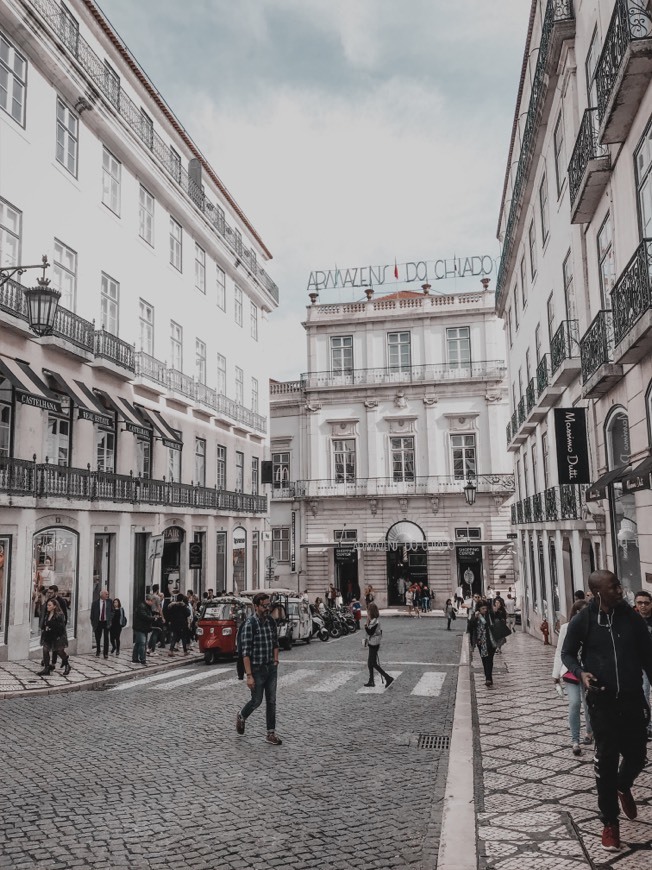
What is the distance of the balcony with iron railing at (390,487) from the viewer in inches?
1591

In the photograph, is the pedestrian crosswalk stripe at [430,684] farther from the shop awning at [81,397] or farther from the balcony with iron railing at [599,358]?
the shop awning at [81,397]

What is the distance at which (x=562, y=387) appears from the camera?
18.1 metres

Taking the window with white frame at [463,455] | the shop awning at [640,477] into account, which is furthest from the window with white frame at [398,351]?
the shop awning at [640,477]

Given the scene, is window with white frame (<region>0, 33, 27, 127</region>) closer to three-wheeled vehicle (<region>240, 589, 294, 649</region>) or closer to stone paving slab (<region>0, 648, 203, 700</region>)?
stone paving slab (<region>0, 648, 203, 700</region>)

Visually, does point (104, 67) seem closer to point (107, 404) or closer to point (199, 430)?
point (107, 404)

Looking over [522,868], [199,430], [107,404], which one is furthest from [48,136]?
[522,868]

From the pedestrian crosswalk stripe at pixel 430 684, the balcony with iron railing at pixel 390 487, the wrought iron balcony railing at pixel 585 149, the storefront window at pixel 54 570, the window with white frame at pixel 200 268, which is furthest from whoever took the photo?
the balcony with iron railing at pixel 390 487

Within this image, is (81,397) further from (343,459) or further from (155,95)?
(343,459)

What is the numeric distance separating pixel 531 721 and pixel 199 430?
20.9 metres

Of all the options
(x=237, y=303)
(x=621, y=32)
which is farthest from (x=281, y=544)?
(x=621, y=32)

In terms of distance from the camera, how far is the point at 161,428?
24.0 meters

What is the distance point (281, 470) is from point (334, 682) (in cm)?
3026

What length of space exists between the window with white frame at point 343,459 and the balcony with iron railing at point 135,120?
12.0 meters

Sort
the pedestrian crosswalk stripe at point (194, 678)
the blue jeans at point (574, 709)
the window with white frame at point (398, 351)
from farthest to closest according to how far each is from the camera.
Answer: the window with white frame at point (398, 351)
the pedestrian crosswalk stripe at point (194, 678)
the blue jeans at point (574, 709)
